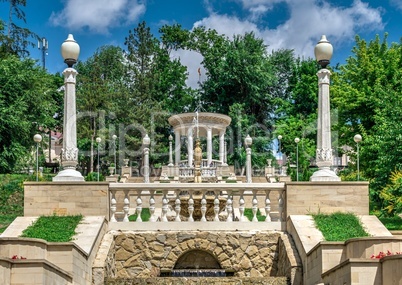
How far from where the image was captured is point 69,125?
15.8 meters

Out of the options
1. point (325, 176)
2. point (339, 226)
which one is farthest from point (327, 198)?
point (339, 226)

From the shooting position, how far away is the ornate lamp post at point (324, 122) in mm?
15781

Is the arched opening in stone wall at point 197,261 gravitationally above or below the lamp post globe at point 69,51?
below

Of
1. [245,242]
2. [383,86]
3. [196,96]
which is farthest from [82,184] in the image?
[196,96]

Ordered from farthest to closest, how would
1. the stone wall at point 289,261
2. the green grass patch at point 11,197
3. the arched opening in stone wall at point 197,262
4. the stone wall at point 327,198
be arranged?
the green grass patch at point 11,197
the arched opening in stone wall at point 197,262
the stone wall at point 327,198
the stone wall at point 289,261

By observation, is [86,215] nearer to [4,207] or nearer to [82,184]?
[82,184]

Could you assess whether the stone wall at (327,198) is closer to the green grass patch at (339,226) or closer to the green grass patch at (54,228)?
the green grass patch at (339,226)

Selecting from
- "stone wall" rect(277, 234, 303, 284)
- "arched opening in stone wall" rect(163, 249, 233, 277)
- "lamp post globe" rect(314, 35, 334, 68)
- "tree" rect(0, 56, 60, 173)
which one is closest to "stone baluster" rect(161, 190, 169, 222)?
"arched opening in stone wall" rect(163, 249, 233, 277)

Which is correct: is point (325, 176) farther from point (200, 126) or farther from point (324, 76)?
point (200, 126)

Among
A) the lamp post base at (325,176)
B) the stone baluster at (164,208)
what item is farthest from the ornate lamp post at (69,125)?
the lamp post base at (325,176)

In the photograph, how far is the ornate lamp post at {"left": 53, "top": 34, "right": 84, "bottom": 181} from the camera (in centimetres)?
1547

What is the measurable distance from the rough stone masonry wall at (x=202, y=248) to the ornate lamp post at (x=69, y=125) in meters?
1.88

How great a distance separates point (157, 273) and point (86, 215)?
187cm

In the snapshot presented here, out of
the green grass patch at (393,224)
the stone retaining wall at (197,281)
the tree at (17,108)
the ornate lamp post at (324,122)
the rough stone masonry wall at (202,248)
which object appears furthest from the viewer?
the tree at (17,108)
